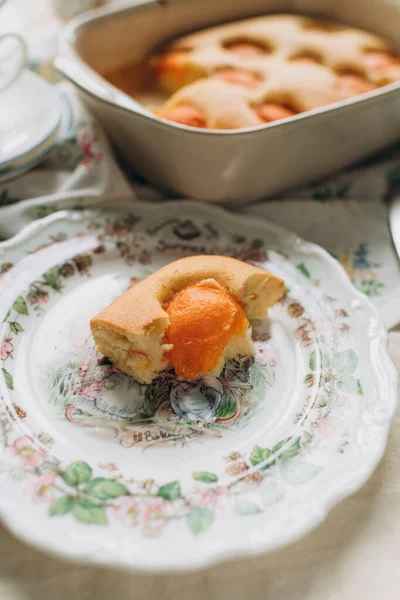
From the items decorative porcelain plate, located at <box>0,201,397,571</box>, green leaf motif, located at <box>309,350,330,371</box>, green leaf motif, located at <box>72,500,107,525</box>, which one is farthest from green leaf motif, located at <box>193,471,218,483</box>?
green leaf motif, located at <box>309,350,330,371</box>

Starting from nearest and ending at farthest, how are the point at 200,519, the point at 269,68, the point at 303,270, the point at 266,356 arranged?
1. the point at 200,519
2. the point at 266,356
3. the point at 303,270
4. the point at 269,68

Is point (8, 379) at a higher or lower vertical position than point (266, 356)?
higher

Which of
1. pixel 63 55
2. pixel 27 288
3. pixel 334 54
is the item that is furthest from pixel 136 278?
pixel 334 54

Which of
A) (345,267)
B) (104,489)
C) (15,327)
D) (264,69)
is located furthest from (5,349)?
(264,69)

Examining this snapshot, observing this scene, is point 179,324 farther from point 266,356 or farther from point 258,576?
point 258,576

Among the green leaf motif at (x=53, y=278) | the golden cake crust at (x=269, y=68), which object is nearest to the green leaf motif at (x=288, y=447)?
the green leaf motif at (x=53, y=278)

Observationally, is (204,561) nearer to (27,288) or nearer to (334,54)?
(27,288)
